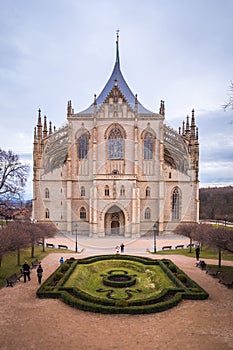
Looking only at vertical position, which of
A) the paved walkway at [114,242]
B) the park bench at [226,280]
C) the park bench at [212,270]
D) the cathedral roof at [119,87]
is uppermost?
the cathedral roof at [119,87]

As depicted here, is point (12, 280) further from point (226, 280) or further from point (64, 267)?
point (226, 280)

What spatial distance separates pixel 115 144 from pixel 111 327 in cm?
3437

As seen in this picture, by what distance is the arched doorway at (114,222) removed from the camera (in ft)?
144

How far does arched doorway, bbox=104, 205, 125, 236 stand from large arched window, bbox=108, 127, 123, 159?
28.3 ft

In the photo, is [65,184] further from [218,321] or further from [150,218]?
[218,321]

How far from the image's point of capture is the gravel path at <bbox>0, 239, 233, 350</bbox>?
38.1 ft

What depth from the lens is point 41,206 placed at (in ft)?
149

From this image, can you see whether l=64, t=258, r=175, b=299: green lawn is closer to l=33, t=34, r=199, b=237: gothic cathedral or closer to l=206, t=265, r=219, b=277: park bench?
l=206, t=265, r=219, b=277: park bench

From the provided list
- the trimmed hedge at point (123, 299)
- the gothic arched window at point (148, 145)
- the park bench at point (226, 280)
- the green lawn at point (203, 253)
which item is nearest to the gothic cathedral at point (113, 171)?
the gothic arched window at point (148, 145)

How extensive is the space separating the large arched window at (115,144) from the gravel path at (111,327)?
30074mm

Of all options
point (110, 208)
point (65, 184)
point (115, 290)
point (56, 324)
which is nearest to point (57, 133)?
point (65, 184)

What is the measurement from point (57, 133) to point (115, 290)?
33396mm

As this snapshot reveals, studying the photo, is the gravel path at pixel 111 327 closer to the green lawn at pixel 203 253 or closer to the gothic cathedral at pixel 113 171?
the green lawn at pixel 203 253

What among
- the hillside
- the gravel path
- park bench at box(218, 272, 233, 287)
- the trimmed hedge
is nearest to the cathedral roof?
park bench at box(218, 272, 233, 287)
